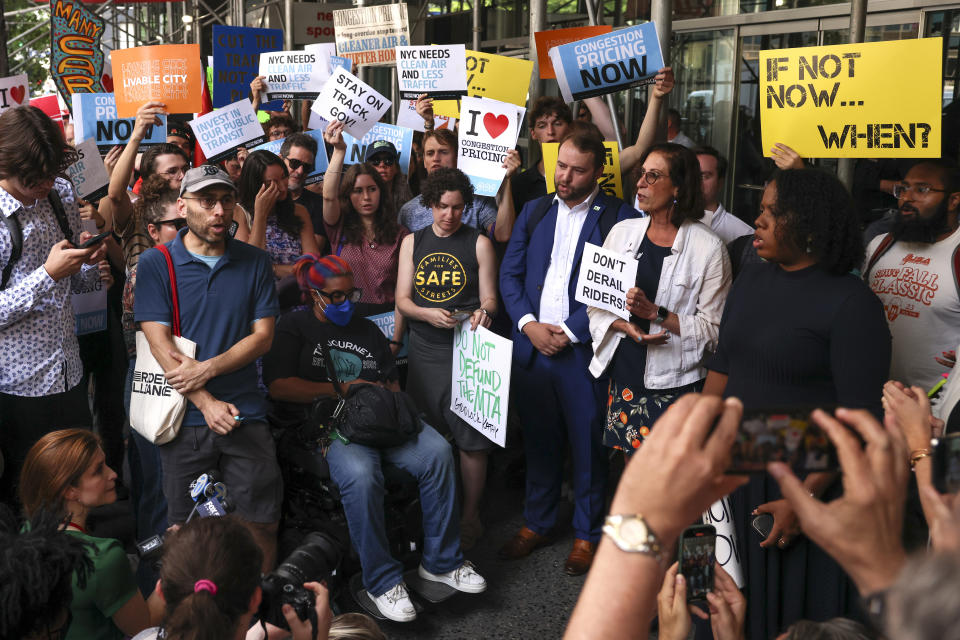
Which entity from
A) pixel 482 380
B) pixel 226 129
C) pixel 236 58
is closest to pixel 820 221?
→ pixel 482 380

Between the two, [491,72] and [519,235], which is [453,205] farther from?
[491,72]

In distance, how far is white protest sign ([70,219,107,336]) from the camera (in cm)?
442

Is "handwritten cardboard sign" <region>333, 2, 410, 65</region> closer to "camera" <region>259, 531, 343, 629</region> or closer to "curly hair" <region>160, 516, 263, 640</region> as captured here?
"camera" <region>259, 531, 343, 629</region>

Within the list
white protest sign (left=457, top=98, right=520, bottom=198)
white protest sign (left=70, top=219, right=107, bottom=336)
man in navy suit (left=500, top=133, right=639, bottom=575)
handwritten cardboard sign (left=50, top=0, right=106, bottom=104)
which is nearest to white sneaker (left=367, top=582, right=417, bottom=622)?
man in navy suit (left=500, top=133, right=639, bottom=575)

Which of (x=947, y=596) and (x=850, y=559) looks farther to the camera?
(x=850, y=559)

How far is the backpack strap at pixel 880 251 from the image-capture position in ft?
11.5

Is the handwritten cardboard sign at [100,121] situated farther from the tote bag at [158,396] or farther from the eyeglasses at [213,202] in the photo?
the tote bag at [158,396]

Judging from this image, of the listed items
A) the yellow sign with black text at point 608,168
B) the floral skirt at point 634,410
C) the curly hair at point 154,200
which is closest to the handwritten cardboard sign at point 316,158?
the curly hair at point 154,200

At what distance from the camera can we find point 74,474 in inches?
111

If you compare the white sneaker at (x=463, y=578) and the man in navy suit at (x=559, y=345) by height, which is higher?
the man in navy suit at (x=559, y=345)

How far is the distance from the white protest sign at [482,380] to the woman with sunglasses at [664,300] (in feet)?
1.71

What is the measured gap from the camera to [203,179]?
3.64 metres

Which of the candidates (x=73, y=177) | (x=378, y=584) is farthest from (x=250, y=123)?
(x=378, y=584)

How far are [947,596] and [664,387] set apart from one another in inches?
124
